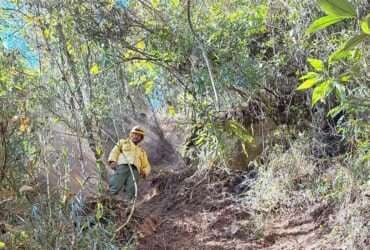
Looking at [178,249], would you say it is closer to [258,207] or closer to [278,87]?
[258,207]

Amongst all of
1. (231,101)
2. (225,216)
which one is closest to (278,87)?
(231,101)

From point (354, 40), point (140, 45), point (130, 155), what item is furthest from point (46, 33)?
point (354, 40)

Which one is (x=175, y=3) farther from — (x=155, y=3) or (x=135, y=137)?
(x=135, y=137)

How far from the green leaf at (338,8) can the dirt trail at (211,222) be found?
7.97 feet

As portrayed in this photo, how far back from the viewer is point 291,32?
14.3 ft

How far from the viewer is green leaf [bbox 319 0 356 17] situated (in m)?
1.12

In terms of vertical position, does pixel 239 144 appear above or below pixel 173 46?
below

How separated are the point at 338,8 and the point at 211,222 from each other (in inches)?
134

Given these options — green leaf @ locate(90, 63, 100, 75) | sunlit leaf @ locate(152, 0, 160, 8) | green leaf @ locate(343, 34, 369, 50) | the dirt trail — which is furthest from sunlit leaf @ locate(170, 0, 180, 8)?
green leaf @ locate(343, 34, 369, 50)

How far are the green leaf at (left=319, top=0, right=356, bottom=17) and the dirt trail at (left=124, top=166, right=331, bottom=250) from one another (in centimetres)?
243

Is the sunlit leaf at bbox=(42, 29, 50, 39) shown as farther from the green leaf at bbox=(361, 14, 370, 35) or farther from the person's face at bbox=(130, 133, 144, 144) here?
the green leaf at bbox=(361, 14, 370, 35)

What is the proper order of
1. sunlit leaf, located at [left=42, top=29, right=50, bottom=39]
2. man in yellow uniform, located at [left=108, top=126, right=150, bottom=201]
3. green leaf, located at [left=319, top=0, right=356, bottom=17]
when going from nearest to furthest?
green leaf, located at [left=319, top=0, right=356, bottom=17], sunlit leaf, located at [left=42, top=29, right=50, bottom=39], man in yellow uniform, located at [left=108, top=126, right=150, bottom=201]

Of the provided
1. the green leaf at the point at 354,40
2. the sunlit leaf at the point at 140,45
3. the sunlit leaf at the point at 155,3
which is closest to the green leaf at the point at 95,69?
the sunlit leaf at the point at 140,45

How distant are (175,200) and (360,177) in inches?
96.8
